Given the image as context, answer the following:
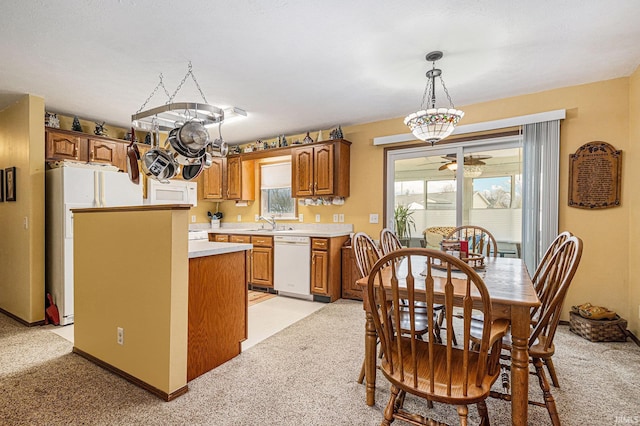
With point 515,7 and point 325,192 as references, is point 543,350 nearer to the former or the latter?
point 515,7

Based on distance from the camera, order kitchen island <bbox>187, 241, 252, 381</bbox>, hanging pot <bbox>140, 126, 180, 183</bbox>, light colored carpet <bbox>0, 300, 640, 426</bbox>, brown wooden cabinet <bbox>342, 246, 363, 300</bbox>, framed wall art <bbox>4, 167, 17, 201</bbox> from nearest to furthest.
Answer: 1. light colored carpet <bbox>0, 300, 640, 426</bbox>
2. kitchen island <bbox>187, 241, 252, 381</bbox>
3. hanging pot <bbox>140, 126, 180, 183</bbox>
4. framed wall art <bbox>4, 167, 17, 201</bbox>
5. brown wooden cabinet <bbox>342, 246, 363, 300</bbox>

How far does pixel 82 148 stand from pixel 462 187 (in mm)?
4608

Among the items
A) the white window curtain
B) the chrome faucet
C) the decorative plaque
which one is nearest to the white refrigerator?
the chrome faucet

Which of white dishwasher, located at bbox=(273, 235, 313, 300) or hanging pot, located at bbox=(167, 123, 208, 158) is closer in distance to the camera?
hanging pot, located at bbox=(167, 123, 208, 158)

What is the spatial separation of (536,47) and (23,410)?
13.5 ft

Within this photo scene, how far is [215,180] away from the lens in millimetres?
5414

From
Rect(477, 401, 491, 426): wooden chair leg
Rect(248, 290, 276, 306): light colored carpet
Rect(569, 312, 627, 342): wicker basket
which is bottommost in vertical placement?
Rect(248, 290, 276, 306): light colored carpet

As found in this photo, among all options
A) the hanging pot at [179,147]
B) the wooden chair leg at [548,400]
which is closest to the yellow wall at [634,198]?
the wooden chair leg at [548,400]

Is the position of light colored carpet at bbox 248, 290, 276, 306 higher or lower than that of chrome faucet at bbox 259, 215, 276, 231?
lower

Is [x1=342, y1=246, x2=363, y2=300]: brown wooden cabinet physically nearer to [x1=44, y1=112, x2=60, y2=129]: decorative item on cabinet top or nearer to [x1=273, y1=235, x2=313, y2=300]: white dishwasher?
[x1=273, y1=235, x2=313, y2=300]: white dishwasher

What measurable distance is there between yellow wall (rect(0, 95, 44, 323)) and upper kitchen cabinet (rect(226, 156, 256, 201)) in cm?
247

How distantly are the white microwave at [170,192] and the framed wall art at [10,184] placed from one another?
138 cm

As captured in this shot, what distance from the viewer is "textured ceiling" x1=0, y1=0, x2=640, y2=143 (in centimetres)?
196

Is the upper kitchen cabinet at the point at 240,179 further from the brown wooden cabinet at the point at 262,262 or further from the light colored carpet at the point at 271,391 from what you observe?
the light colored carpet at the point at 271,391
